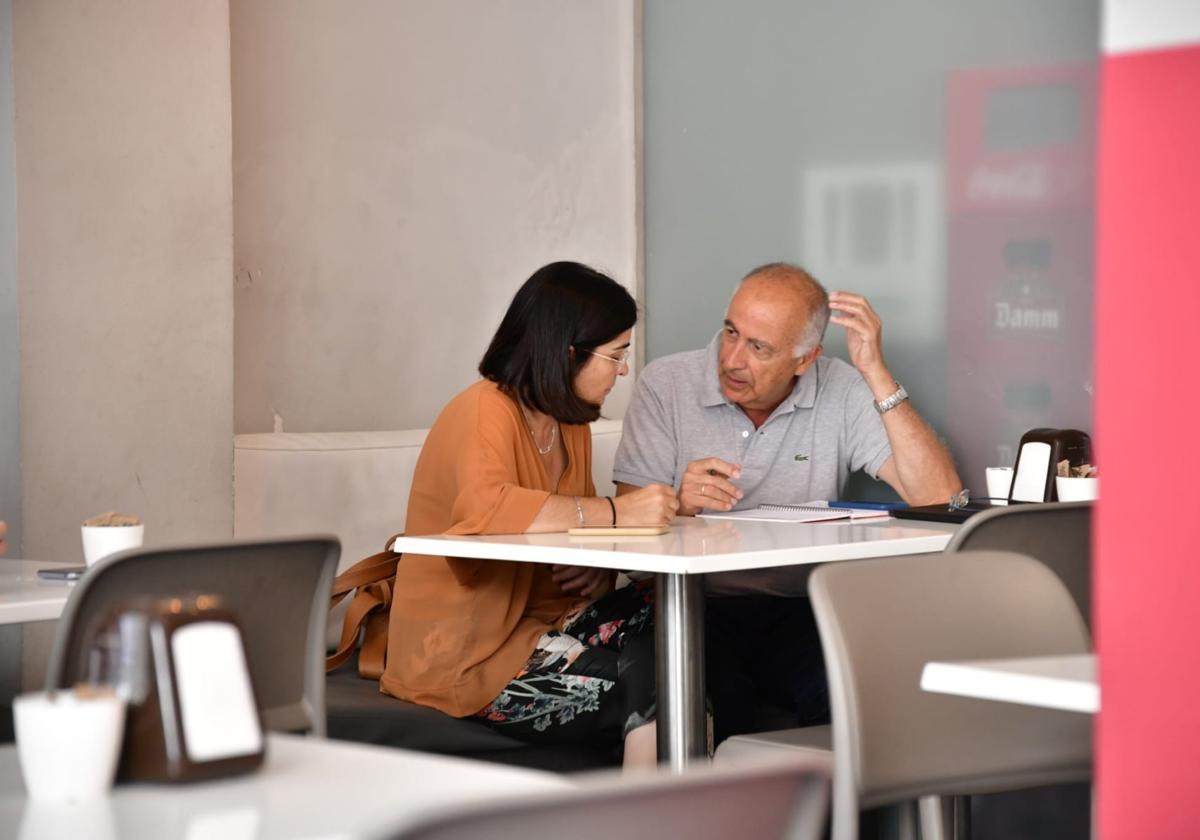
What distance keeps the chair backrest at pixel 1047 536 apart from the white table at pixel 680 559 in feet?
0.94

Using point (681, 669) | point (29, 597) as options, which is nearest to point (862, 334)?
point (681, 669)

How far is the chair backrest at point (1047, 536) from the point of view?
2607 millimetres

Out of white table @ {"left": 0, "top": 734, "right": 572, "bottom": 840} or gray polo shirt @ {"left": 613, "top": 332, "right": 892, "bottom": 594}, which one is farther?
gray polo shirt @ {"left": 613, "top": 332, "right": 892, "bottom": 594}

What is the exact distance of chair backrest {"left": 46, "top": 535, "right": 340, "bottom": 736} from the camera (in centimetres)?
215

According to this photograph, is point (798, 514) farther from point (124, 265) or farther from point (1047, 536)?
point (124, 265)

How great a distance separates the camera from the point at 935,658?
2.11 m

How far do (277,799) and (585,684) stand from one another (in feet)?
6.29

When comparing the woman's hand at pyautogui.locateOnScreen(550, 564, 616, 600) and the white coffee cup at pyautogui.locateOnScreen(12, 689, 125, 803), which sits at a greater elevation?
the white coffee cup at pyautogui.locateOnScreen(12, 689, 125, 803)

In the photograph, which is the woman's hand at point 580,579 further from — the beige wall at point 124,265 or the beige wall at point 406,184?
the beige wall at point 406,184

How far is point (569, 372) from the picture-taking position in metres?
3.39

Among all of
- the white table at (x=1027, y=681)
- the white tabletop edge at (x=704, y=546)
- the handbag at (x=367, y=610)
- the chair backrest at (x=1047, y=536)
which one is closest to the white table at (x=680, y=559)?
the white tabletop edge at (x=704, y=546)

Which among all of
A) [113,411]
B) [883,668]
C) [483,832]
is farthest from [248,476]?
[483,832]

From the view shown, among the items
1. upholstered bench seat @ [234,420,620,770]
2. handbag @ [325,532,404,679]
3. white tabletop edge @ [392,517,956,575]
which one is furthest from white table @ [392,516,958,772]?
upholstered bench seat @ [234,420,620,770]

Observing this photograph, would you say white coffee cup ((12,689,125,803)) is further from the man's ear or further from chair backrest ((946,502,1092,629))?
the man's ear
